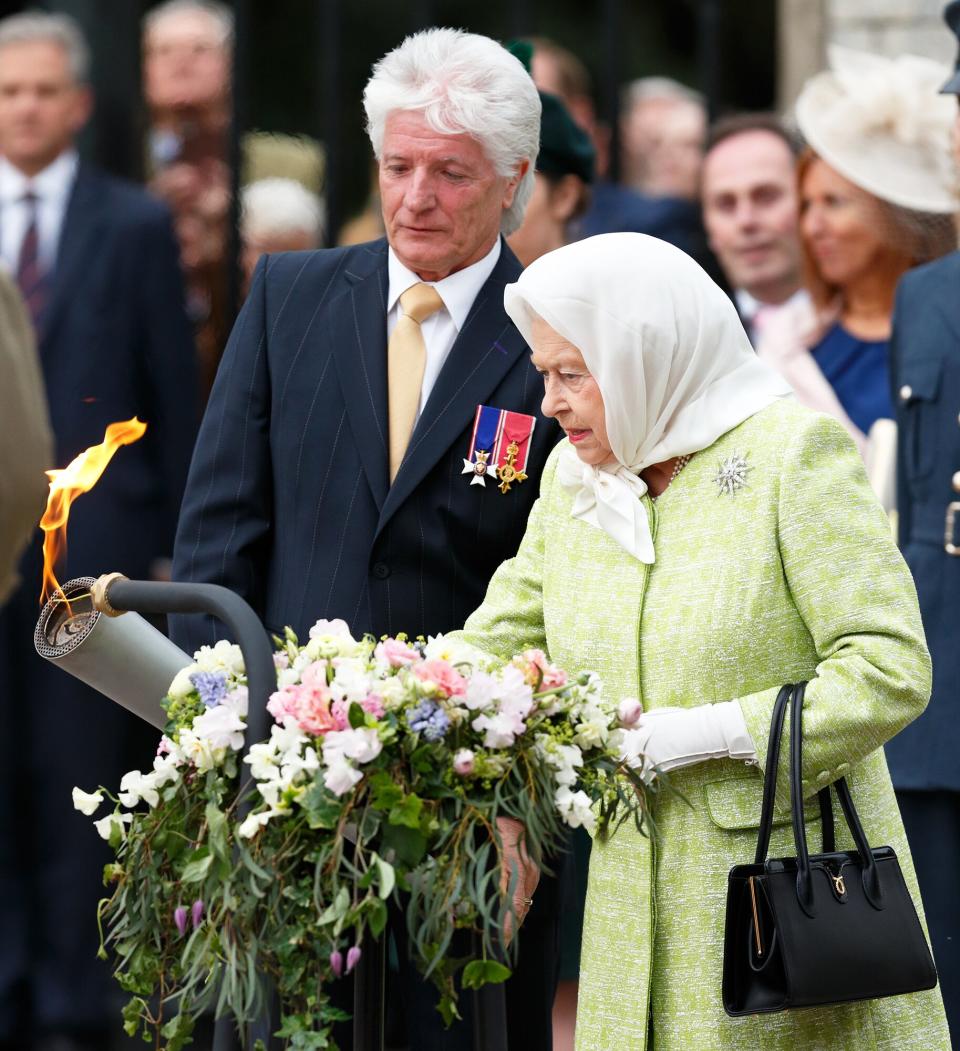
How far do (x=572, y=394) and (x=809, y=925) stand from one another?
2.75ft

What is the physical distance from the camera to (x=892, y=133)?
5.70 metres

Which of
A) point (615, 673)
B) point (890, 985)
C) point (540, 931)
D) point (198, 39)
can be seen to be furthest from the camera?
point (198, 39)

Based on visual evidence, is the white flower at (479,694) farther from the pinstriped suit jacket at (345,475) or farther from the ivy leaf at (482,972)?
the pinstriped suit jacket at (345,475)

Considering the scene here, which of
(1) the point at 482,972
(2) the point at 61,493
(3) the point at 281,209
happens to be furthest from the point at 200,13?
(1) the point at 482,972

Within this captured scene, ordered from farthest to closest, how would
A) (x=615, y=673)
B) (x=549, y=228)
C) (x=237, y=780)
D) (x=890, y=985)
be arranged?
(x=549, y=228), (x=615, y=673), (x=890, y=985), (x=237, y=780)

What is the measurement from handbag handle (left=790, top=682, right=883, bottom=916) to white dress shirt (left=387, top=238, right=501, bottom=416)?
1.01 m

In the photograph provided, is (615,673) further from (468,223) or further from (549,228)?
(549,228)


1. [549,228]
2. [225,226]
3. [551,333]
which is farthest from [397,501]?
[225,226]

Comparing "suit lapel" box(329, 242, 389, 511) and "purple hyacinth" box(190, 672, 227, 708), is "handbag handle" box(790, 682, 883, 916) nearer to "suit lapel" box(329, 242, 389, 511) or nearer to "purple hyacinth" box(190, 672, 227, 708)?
"purple hyacinth" box(190, 672, 227, 708)

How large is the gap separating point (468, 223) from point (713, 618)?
3.18ft

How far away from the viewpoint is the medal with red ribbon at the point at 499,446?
3.65 meters

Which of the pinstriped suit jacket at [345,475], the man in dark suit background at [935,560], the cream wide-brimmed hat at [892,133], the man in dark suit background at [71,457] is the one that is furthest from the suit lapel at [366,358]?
the cream wide-brimmed hat at [892,133]

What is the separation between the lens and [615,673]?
3.18m

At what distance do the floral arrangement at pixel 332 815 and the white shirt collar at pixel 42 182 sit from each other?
3349 mm
